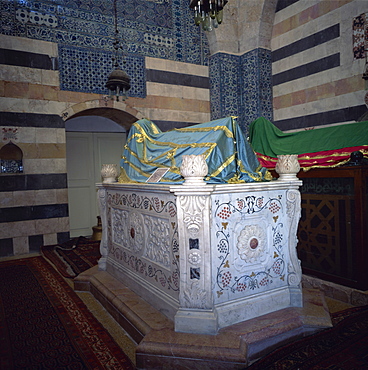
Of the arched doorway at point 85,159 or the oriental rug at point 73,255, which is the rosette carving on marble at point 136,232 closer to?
the oriental rug at point 73,255

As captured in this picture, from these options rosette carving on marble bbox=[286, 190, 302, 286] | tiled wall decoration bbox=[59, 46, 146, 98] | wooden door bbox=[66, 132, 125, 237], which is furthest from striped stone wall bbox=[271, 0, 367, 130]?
wooden door bbox=[66, 132, 125, 237]

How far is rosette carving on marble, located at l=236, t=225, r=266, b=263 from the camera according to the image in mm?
2223

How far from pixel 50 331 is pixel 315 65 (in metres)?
5.67

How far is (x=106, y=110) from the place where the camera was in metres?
5.95

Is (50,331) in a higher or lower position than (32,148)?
lower

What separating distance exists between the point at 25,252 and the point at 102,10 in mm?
4442

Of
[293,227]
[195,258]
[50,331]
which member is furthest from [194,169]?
[50,331]

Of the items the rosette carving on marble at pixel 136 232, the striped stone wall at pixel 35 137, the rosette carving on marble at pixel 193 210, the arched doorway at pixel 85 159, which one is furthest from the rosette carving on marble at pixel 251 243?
the arched doorway at pixel 85 159

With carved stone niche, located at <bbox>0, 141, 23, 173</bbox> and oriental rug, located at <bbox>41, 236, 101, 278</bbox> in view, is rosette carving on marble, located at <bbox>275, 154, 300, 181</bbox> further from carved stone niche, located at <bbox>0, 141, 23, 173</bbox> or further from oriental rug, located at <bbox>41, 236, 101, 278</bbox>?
carved stone niche, located at <bbox>0, 141, 23, 173</bbox>

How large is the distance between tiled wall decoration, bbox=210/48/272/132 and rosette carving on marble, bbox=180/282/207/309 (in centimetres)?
504

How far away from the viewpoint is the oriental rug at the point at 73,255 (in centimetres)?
404

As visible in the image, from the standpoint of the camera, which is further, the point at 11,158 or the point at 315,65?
the point at 315,65

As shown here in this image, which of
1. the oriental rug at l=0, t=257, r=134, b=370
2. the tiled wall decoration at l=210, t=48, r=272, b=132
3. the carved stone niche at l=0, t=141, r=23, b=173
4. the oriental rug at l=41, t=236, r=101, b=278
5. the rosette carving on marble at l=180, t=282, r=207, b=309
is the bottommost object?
the oriental rug at l=0, t=257, r=134, b=370

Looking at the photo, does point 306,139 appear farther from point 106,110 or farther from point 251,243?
point 106,110
